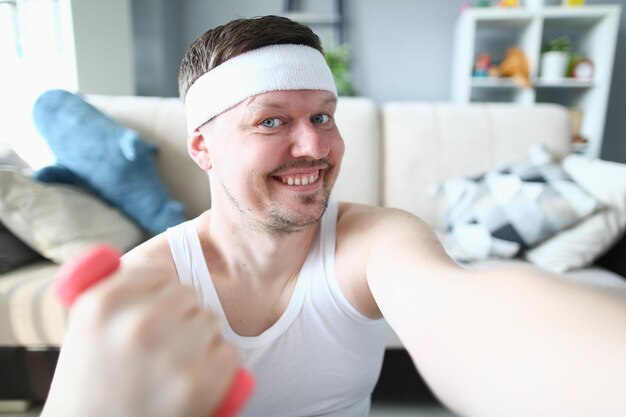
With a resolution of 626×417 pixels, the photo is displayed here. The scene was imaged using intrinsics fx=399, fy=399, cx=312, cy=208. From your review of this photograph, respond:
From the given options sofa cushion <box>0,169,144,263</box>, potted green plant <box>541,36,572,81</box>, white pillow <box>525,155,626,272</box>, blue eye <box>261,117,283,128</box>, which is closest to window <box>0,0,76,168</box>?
sofa cushion <box>0,169,144,263</box>

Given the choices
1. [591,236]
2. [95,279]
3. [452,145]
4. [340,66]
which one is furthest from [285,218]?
[340,66]

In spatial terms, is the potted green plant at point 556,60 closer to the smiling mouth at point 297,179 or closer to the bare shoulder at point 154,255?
the smiling mouth at point 297,179

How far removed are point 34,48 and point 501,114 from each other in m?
2.28

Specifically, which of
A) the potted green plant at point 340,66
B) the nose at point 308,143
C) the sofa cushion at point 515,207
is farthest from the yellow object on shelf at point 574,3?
the nose at point 308,143

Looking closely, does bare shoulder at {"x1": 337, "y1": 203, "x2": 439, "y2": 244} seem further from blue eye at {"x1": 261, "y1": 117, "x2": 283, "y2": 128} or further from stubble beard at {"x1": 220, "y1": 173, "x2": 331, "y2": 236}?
blue eye at {"x1": 261, "y1": 117, "x2": 283, "y2": 128}

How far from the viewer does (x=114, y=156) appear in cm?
144

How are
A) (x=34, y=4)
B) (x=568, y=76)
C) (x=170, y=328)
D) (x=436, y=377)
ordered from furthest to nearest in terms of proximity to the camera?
(x=568, y=76)
(x=34, y=4)
(x=436, y=377)
(x=170, y=328)

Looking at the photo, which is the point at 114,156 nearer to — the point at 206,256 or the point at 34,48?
the point at 206,256

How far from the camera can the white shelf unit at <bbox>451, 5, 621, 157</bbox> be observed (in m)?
2.43

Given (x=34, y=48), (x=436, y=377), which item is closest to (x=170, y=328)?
(x=436, y=377)

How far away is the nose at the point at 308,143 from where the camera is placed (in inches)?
27.6

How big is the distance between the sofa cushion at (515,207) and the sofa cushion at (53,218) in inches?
48.8

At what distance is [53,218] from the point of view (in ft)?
4.09

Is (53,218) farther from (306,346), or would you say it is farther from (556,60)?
(556,60)
